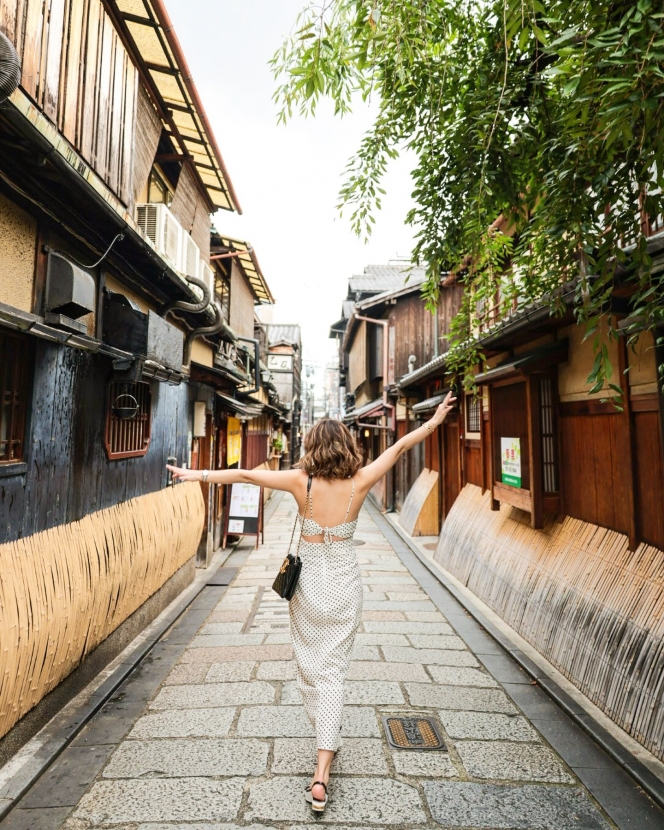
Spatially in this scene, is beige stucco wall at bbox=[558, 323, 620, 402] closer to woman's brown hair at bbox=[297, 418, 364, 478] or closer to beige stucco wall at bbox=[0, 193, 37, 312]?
woman's brown hair at bbox=[297, 418, 364, 478]

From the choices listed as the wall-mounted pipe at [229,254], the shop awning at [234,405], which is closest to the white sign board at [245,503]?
the shop awning at [234,405]

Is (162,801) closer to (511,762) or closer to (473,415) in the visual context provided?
(511,762)

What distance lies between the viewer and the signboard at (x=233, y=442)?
12938 mm

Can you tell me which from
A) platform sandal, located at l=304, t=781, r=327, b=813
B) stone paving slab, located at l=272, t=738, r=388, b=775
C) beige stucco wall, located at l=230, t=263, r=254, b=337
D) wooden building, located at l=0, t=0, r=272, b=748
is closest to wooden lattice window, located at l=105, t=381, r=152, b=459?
wooden building, located at l=0, t=0, r=272, b=748

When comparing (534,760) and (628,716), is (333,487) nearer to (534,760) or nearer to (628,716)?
(534,760)

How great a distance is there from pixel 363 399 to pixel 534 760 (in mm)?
24438

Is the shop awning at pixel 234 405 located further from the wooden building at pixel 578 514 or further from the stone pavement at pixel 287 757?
the stone pavement at pixel 287 757

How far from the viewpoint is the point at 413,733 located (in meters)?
4.25

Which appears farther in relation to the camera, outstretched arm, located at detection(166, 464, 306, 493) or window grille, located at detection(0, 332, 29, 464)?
window grille, located at detection(0, 332, 29, 464)

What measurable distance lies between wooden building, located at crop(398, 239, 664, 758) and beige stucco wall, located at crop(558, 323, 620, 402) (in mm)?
24

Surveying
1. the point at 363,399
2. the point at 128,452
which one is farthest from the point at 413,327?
the point at 128,452

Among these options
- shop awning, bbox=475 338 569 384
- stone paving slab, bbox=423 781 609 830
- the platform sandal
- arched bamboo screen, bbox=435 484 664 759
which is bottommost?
stone paving slab, bbox=423 781 609 830

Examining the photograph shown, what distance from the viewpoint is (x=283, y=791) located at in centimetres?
347

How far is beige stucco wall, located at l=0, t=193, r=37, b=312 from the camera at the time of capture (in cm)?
379
